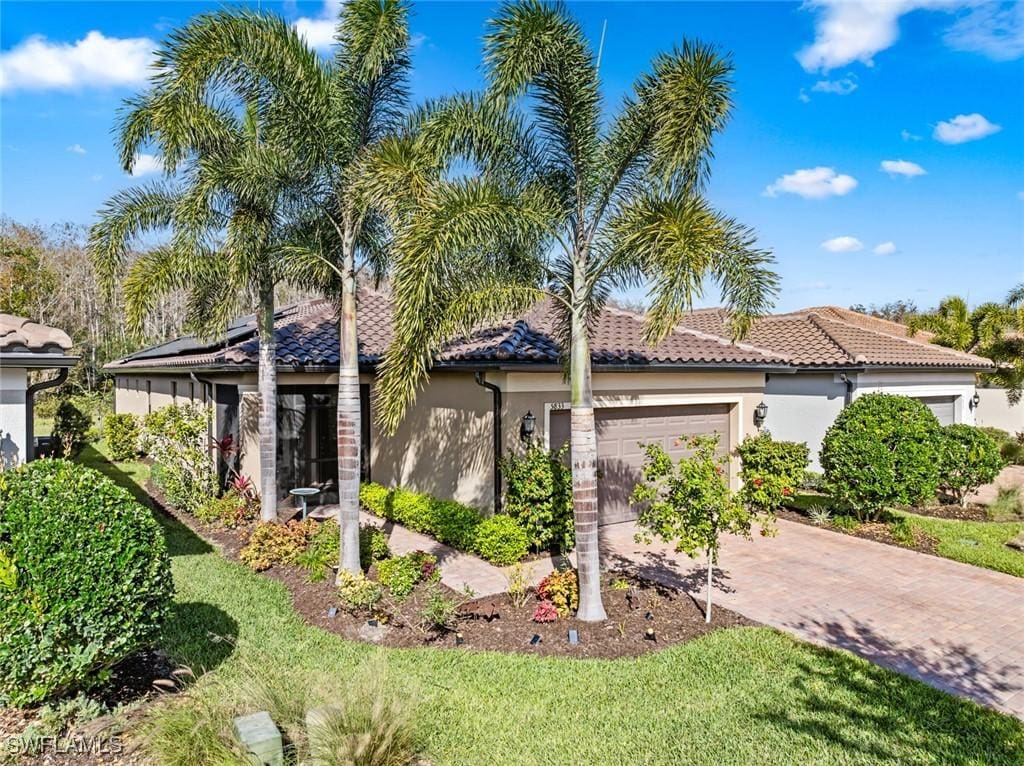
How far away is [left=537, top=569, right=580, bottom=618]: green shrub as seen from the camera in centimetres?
727

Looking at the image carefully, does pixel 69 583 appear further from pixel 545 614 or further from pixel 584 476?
pixel 584 476

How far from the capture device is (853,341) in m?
17.0

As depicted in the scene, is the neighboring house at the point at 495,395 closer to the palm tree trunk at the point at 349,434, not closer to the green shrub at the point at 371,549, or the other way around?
the green shrub at the point at 371,549

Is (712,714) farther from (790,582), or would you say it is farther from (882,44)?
(882,44)

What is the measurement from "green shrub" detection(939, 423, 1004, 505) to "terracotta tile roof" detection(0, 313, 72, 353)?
49.8 feet

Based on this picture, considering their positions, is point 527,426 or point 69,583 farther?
point 527,426

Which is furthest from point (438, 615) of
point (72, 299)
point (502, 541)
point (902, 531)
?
point (72, 299)

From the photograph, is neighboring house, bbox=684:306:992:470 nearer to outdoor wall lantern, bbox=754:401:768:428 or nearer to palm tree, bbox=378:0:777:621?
outdoor wall lantern, bbox=754:401:768:428

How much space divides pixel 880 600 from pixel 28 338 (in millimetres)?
11036

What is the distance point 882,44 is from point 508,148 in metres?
9.47

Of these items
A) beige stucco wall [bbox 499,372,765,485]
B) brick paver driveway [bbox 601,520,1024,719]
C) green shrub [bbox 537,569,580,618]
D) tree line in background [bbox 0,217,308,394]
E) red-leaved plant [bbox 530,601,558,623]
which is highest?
tree line in background [bbox 0,217,308,394]

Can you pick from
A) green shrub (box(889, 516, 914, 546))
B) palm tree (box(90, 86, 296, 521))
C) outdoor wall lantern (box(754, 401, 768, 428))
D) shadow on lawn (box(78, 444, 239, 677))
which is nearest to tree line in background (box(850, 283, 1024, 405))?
green shrub (box(889, 516, 914, 546))

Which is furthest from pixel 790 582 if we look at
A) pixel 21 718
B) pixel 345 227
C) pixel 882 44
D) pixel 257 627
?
pixel 882 44

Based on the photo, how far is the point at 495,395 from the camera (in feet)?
33.3
